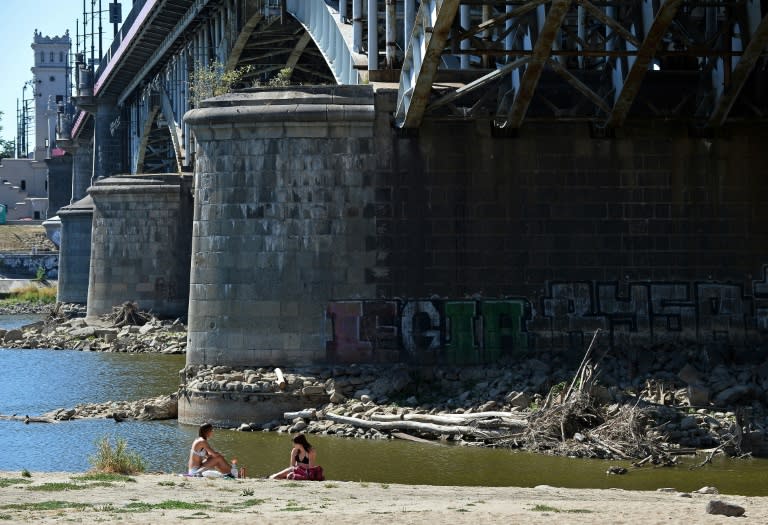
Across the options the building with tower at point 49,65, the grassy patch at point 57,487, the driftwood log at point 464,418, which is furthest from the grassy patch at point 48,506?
the building with tower at point 49,65

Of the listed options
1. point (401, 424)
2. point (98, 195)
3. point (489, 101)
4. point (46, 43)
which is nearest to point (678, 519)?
point (401, 424)

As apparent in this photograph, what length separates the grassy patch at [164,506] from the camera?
47.9ft

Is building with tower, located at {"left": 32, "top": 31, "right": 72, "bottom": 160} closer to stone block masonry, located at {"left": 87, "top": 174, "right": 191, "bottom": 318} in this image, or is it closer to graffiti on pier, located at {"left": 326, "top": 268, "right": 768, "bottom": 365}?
stone block masonry, located at {"left": 87, "top": 174, "right": 191, "bottom": 318}

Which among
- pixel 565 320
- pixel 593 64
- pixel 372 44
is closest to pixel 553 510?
pixel 565 320

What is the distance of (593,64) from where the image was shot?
29859 mm

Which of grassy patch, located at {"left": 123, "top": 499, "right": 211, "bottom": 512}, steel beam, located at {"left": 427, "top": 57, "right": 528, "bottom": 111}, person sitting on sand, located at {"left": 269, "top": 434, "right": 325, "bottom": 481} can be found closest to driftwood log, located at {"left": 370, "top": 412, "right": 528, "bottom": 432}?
person sitting on sand, located at {"left": 269, "top": 434, "right": 325, "bottom": 481}

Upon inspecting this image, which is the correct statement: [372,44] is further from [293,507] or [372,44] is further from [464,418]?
[293,507]

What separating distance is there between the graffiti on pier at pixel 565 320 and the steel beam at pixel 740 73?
129 inches

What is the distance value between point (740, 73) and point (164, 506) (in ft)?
49.9

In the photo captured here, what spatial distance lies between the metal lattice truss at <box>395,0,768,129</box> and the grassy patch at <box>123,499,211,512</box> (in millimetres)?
10949

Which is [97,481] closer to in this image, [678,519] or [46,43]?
[678,519]

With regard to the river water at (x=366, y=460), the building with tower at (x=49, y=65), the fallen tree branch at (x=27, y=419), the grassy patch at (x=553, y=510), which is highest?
the building with tower at (x=49, y=65)

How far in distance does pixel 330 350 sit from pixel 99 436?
15.6ft

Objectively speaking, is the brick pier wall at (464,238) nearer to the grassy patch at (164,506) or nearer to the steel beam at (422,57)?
the steel beam at (422,57)
